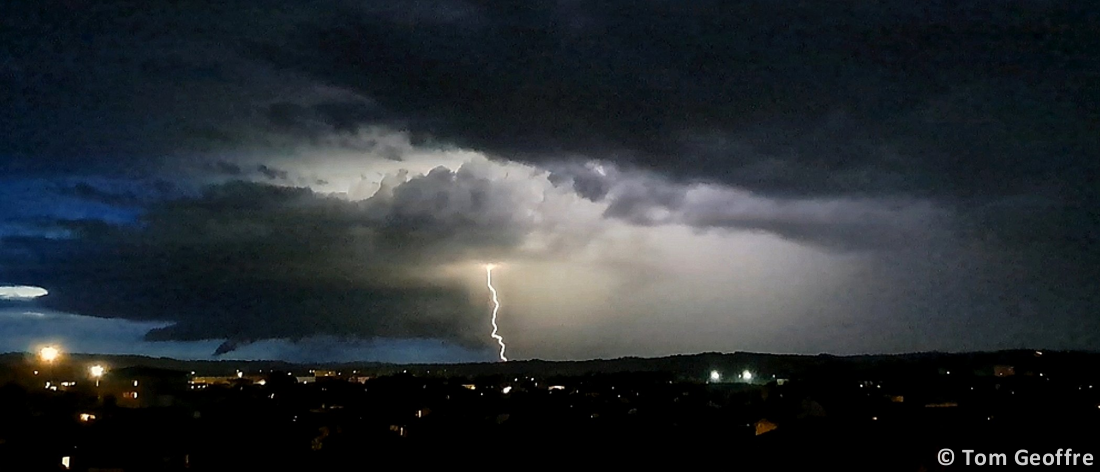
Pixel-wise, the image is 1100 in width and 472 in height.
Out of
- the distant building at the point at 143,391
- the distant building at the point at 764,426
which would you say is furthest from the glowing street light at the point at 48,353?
the distant building at the point at 764,426

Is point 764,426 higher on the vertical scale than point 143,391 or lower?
lower

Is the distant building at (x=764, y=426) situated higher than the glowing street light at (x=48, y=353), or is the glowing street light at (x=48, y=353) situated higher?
the glowing street light at (x=48, y=353)

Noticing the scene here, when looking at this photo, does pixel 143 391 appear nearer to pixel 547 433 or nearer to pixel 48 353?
pixel 48 353

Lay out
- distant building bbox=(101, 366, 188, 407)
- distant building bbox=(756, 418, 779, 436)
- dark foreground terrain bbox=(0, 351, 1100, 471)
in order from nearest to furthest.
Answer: dark foreground terrain bbox=(0, 351, 1100, 471) < distant building bbox=(756, 418, 779, 436) < distant building bbox=(101, 366, 188, 407)

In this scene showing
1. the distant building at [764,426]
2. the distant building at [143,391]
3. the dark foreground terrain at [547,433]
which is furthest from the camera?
the distant building at [143,391]

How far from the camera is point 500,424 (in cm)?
4094

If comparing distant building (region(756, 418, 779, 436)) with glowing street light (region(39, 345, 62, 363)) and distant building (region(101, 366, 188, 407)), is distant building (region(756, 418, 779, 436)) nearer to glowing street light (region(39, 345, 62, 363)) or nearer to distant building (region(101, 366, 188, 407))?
distant building (region(101, 366, 188, 407))

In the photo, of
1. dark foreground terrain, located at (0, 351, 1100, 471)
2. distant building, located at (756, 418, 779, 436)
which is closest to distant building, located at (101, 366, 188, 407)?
dark foreground terrain, located at (0, 351, 1100, 471)

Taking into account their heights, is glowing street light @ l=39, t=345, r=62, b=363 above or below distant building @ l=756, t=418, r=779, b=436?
above

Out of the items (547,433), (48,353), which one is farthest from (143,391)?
(547,433)

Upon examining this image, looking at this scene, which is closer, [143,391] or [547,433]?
[547,433]

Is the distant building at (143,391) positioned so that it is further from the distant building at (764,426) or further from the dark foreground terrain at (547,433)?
the distant building at (764,426)

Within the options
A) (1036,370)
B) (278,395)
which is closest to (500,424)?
(278,395)

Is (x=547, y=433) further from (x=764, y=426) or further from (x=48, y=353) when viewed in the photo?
(x=48, y=353)
